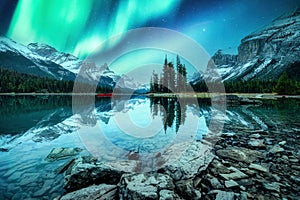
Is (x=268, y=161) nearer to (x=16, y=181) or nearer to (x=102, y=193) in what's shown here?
(x=102, y=193)

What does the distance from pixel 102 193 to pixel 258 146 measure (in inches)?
266

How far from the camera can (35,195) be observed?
15.4 ft

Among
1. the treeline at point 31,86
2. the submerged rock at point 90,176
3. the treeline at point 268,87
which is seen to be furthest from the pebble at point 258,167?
the treeline at point 31,86

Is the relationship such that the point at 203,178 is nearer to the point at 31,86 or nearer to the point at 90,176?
the point at 90,176

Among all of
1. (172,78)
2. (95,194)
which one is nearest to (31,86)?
(172,78)

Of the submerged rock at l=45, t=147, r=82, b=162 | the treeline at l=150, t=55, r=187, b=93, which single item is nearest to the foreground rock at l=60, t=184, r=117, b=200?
the submerged rock at l=45, t=147, r=82, b=162

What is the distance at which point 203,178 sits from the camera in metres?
4.97

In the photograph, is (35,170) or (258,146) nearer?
(35,170)

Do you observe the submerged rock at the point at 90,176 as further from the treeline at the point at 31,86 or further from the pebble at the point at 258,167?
the treeline at the point at 31,86

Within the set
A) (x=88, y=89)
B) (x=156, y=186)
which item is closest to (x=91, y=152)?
(x=156, y=186)

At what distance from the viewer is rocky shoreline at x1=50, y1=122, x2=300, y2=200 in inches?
161

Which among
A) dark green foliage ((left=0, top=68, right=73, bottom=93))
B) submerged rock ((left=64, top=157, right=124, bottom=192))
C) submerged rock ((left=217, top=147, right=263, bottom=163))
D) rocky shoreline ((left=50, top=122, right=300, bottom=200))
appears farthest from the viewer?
dark green foliage ((left=0, top=68, right=73, bottom=93))

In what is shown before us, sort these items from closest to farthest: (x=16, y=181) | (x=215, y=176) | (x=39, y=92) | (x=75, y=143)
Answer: (x=215, y=176) < (x=16, y=181) < (x=75, y=143) < (x=39, y=92)

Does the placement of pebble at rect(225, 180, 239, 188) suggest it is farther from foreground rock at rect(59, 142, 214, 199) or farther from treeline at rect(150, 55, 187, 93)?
treeline at rect(150, 55, 187, 93)
